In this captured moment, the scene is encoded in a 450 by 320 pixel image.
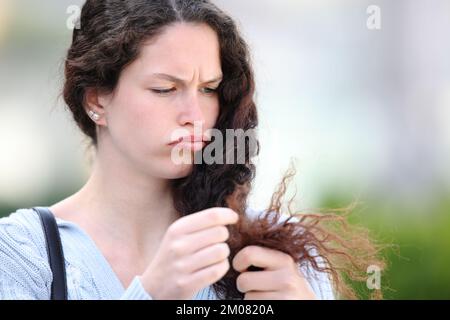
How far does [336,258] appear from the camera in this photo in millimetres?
1564

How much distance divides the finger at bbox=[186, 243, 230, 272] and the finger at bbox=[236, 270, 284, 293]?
146 millimetres

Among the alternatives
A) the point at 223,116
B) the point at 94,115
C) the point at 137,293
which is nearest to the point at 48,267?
the point at 137,293

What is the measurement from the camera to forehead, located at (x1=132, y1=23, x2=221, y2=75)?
5.51 feet

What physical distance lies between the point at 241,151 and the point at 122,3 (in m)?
0.47

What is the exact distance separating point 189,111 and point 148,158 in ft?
0.52

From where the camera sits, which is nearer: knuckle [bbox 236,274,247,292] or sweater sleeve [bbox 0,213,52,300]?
knuckle [bbox 236,274,247,292]

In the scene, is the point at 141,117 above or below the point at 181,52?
A: below

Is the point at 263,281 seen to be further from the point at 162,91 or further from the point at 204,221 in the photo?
the point at 162,91

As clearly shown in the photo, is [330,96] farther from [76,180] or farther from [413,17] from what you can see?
[76,180]

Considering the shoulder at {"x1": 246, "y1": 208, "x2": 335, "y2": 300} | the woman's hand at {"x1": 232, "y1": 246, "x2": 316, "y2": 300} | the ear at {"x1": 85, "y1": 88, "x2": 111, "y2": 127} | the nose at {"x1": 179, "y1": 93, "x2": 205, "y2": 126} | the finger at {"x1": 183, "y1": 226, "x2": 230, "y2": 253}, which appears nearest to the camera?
the finger at {"x1": 183, "y1": 226, "x2": 230, "y2": 253}

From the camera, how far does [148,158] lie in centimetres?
172

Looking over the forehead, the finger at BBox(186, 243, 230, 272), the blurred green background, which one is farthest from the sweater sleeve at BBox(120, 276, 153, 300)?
the blurred green background

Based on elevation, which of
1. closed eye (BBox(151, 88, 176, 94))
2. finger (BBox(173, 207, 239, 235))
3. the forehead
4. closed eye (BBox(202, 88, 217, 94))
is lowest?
finger (BBox(173, 207, 239, 235))

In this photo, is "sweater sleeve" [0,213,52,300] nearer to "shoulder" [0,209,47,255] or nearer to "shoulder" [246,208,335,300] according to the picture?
"shoulder" [0,209,47,255]
